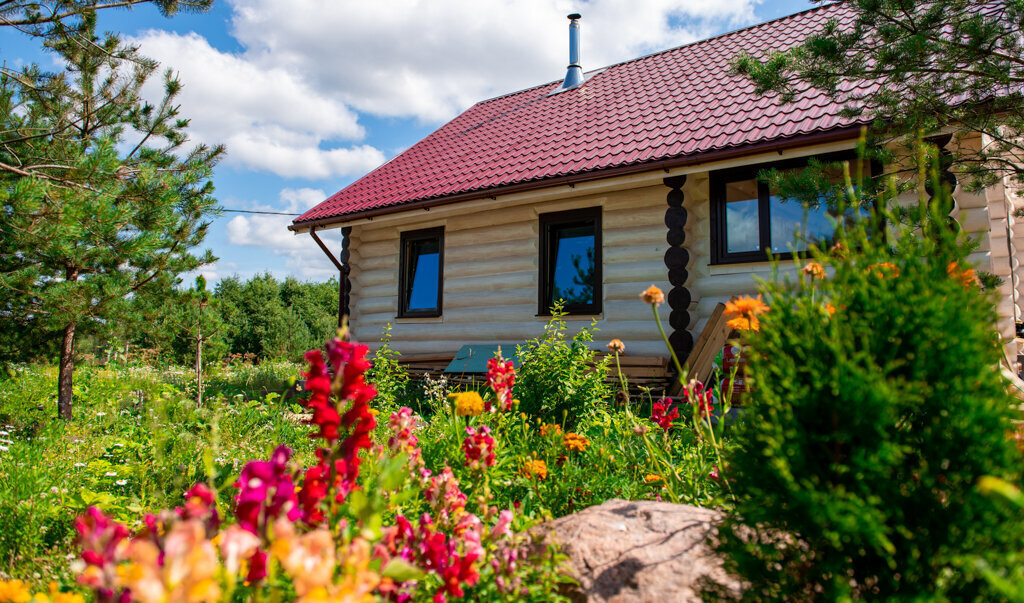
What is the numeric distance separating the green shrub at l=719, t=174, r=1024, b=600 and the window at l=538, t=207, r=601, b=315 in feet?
18.9

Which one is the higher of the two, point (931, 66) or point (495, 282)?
Answer: point (931, 66)

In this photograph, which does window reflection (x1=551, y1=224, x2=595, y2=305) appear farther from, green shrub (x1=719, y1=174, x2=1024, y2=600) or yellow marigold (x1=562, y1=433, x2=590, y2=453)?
green shrub (x1=719, y1=174, x2=1024, y2=600)

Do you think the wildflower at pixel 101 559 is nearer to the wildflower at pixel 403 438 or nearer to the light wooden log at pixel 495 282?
the wildflower at pixel 403 438

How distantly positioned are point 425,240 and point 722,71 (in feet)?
16.6

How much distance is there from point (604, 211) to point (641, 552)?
19.1 feet

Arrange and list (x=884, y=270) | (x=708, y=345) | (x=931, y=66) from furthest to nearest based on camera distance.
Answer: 1. (x=708, y=345)
2. (x=931, y=66)
3. (x=884, y=270)

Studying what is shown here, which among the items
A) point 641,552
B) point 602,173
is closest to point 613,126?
point 602,173

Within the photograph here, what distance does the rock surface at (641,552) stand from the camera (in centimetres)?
169

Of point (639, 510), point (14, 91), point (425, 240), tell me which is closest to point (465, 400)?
point (639, 510)

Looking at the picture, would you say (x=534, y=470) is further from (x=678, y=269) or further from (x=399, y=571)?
(x=678, y=269)

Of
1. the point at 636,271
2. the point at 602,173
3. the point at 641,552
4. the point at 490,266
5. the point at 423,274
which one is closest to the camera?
the point at 641,552

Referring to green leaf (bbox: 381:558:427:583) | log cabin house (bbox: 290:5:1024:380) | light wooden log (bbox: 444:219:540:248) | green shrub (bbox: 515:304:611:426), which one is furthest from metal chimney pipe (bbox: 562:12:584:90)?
green leaf (bbox: 381:558:427:583)

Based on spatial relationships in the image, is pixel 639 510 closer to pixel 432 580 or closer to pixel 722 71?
pixel 432 580

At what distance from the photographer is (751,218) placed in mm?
6340
